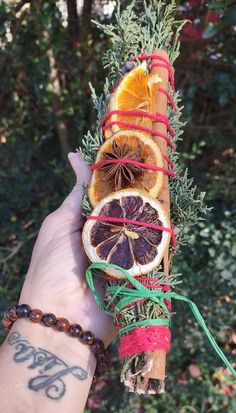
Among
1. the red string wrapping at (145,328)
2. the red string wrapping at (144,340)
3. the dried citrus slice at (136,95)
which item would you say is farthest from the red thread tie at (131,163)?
the red string wrapping at (144,340)

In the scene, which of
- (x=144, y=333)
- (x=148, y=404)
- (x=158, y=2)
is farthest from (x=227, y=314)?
(x=158, y=2)

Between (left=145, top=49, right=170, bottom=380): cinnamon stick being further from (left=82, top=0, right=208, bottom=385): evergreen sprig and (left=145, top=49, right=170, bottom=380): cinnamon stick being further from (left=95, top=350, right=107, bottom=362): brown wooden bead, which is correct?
(left=95, top=350, right=107, bottom=362): brown wooden bead

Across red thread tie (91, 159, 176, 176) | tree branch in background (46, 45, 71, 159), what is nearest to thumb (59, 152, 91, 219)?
red thread tie (91, 159, 176, 176)

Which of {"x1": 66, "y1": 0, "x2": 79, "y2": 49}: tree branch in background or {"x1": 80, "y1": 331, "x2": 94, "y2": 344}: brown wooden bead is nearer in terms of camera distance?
{"x1": 80, "y1": 331, "x2": 94, "y2": 344}: brown wooden bead

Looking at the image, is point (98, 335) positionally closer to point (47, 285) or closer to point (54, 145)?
point (47, 285)

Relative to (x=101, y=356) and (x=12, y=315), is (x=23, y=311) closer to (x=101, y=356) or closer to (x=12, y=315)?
(x=12, y=315)

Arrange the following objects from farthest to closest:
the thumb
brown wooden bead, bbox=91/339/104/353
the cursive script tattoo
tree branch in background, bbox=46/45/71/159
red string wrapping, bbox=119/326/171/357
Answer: tree branch in background, bbox=46/45/71/159, the thumb, brown wooden bead, bbox=91/339/104/353, the cursive script tattoo, red string wrapping, bbox=119/326/171/357
